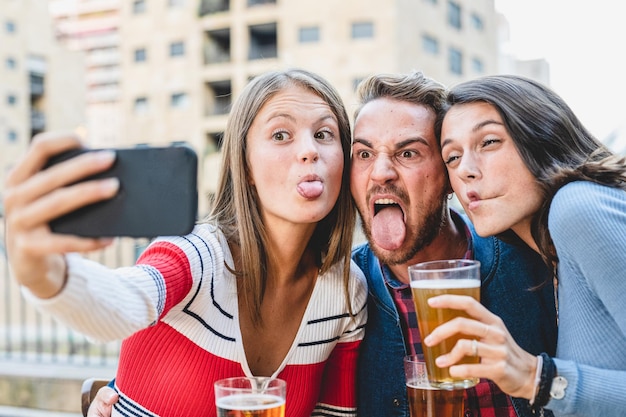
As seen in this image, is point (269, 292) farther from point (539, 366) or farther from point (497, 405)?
point (539, 366)

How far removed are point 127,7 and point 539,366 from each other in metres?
45.6

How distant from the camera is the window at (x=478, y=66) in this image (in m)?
42.3

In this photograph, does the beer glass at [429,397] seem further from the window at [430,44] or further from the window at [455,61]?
the window at [455,61]

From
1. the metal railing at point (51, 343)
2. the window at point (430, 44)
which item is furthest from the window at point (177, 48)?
the metal railing at point (51, 343)

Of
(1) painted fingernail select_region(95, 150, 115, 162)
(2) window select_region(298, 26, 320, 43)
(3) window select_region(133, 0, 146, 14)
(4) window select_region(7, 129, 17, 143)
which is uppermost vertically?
(3) window select_region(133, 0, 146, 14)

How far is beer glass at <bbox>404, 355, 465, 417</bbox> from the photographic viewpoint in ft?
6.23

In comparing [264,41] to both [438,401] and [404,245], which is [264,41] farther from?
[438,401]

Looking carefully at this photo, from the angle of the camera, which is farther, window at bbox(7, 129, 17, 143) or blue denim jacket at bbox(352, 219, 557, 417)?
window at bbox(7, 129, 17, 143)

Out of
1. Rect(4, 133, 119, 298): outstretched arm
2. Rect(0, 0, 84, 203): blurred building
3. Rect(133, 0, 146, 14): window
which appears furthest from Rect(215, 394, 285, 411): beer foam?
Rect(0, 0, 84, 203): blurred building

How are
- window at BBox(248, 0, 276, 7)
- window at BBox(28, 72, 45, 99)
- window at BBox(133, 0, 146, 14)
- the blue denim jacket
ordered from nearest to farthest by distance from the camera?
the blue denim jacket → window at BBox(248, 0, 276, 7) → window at BBox(133, 0, 146, 14) → window at BBox(28, 72, 45, 99)

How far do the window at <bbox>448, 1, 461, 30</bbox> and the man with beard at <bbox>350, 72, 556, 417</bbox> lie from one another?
40062 millimetres

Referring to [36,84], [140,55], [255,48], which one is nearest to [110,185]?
[255,48]

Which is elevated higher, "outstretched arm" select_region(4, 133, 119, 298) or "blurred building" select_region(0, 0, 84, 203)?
"blurred building" select_region(0, 0, 84, 203)

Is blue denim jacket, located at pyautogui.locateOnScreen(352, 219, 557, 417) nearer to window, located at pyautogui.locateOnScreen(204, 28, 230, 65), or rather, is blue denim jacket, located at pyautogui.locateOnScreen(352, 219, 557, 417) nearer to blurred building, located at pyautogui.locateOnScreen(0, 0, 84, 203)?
window, located at pyautogui.locateOnScreen(204, 28, 230, 65)
